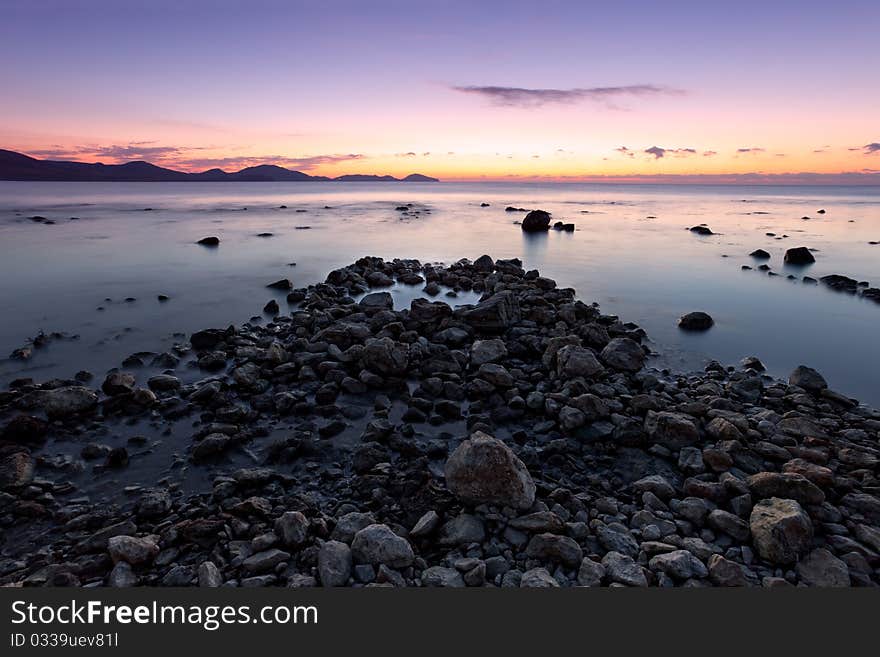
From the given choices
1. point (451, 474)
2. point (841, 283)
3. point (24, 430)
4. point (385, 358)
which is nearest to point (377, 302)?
point (385, 358)

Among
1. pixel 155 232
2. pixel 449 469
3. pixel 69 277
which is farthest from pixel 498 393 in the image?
pixel 155 232

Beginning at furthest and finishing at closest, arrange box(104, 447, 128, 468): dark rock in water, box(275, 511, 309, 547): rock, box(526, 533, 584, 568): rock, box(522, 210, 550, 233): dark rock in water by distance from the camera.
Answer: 1. box(522, 210, 550, 233): dark rock in water
2. box(104, 447, 128, 468): dark rock in water
3. box(275, 511, 309, 547): rock
4. box(526, 533, 584, 568): rock

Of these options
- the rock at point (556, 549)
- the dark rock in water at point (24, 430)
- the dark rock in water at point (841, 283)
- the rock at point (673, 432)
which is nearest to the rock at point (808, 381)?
the rock at point (673, 432)

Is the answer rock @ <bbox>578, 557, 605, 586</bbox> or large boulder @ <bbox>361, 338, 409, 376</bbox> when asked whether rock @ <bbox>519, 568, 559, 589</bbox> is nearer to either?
rock @ <bbox>578, 557, 605, 586</bbox>

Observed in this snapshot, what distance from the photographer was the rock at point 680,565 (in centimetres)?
473

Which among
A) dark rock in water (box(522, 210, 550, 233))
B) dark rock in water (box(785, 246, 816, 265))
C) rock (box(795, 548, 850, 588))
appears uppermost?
dark rock in water (box(522, 210, 550, 233))

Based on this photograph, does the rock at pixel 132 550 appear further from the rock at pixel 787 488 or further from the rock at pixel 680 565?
the rock at pixel 787 488

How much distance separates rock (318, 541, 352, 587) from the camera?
4.62 metres

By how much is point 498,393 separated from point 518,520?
11.8 ft

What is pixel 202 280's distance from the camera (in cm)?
2023

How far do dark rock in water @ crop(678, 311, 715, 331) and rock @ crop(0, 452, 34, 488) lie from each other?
1466 cm

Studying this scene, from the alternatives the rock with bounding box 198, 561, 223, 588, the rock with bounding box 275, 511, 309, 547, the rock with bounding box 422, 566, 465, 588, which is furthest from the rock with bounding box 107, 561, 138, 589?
the rock with bounding box 422, 566, 465, 588

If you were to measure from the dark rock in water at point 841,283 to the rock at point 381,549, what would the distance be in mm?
22830

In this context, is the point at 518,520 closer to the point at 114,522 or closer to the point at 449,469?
the point at 449,469
